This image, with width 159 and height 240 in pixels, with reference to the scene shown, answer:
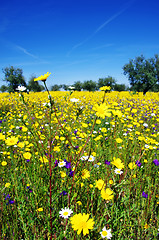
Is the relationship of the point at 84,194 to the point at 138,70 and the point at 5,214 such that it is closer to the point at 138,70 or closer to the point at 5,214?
the point at 5,214

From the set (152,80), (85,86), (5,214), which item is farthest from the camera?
(85,86)

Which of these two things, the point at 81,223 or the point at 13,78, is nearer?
the point at 81,223

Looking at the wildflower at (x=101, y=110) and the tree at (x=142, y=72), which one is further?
the tree at (x=142, y=72)

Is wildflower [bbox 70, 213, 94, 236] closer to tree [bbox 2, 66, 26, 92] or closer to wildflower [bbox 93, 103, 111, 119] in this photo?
wildflower [bbox 93, 103, 111, 119]

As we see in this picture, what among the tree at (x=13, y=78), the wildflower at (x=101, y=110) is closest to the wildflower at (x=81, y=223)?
the wildflower at (x=101, y=110)

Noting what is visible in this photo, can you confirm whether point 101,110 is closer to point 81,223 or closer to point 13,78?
A: point 81,223

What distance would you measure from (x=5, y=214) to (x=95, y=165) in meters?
1.02

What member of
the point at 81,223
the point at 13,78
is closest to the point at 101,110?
the point at 81,223

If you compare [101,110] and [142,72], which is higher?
[142,72]

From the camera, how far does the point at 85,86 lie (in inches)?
1373

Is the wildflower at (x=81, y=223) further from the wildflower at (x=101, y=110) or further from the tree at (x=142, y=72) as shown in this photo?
the tree at (x=142, y=72)

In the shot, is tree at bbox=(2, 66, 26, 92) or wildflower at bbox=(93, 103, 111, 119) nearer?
wildflower at bbox=(93, 103, 111, 119)

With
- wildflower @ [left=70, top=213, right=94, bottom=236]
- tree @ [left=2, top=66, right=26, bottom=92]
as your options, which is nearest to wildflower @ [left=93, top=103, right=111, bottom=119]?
wildflower @ [left=70, top=213, right=94, bottom=236]

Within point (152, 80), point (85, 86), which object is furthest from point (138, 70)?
point (85, 86)
